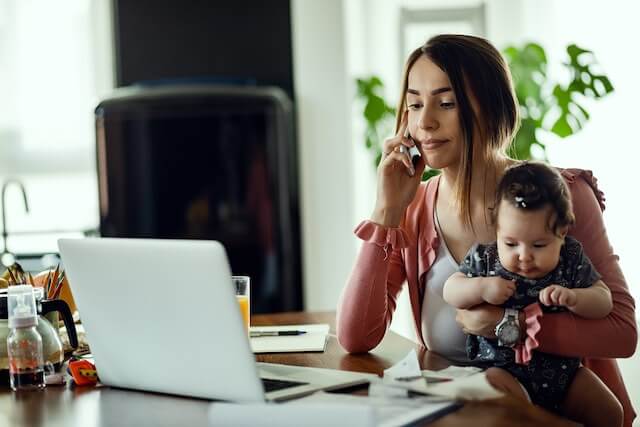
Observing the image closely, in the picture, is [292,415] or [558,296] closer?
[292,415]

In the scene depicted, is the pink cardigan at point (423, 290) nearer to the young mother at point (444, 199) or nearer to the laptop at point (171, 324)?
the young mother at point (444, 199)

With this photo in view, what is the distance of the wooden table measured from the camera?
48.5 inches

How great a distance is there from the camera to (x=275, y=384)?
140 cm

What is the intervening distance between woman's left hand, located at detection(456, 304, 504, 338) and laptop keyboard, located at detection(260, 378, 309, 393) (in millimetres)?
332

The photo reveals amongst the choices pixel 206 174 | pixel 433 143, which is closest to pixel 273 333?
pixel 433 143

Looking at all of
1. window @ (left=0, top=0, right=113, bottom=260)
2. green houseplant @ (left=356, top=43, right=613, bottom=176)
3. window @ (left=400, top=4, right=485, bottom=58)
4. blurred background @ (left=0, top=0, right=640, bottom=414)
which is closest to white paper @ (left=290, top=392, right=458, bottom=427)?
green houseplant @ (left=356, top=43, right=613, bottom=176)

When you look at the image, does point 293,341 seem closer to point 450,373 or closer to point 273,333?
point 273,333

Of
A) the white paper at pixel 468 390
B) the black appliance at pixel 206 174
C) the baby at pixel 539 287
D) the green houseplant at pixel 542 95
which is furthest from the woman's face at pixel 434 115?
the black appliance at pixel 206 174

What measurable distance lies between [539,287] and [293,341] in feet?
1.66


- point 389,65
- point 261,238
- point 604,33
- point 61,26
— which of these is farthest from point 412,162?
point 61,26

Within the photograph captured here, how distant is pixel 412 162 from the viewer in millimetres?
1843

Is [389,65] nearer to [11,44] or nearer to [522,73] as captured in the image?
[522,73]

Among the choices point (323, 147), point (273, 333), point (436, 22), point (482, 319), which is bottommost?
point (273, 333)

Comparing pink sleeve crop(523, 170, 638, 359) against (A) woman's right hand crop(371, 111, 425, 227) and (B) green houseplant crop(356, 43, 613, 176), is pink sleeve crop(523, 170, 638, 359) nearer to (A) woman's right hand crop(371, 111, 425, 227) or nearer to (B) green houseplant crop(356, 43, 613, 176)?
(A) woman's right hand crop(371, 111, 425, 227)
